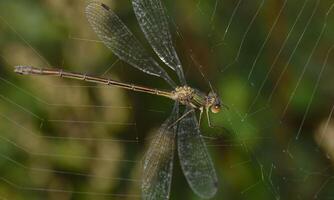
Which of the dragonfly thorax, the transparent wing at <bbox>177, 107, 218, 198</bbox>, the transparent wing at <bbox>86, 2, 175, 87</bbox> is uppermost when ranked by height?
the transparent wing at <bbox>86, 2, 175, 87</bbox>

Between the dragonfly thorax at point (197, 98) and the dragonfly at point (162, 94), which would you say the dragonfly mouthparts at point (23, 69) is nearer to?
the dragonfly at point (162, 94)

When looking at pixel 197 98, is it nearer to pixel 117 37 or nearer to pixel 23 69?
pixel 117 37

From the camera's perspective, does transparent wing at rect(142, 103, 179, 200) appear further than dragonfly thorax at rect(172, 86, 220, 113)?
No

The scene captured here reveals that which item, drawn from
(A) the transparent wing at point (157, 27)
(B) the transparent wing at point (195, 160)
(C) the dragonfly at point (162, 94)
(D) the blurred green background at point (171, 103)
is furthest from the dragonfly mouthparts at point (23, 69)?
(B) the transparent wing at point (195, 160)

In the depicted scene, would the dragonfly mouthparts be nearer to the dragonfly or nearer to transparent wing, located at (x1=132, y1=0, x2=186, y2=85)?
the dragonfly

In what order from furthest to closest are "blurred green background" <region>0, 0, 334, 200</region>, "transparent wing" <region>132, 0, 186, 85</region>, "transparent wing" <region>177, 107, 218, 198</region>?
"blurred green background" <region>0, 0, 334, 200</region>, "transparent wing" <region>132, 0, 186, 85</region>, "transparent wing" <region>177, 107, 218, 198</region>

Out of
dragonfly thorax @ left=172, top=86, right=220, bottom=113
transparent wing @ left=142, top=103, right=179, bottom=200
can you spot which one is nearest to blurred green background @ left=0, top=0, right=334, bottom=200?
dragonfly thorax @ left=172, top=86, right=220, bottom=113

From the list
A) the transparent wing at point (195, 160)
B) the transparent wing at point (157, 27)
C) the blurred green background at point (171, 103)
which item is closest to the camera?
the transparent wing at point (195, 160)

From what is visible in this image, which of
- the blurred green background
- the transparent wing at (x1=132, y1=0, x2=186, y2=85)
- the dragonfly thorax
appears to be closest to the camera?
the transparent wing at (x1=132, y1=0, x2=186, y2=85)
